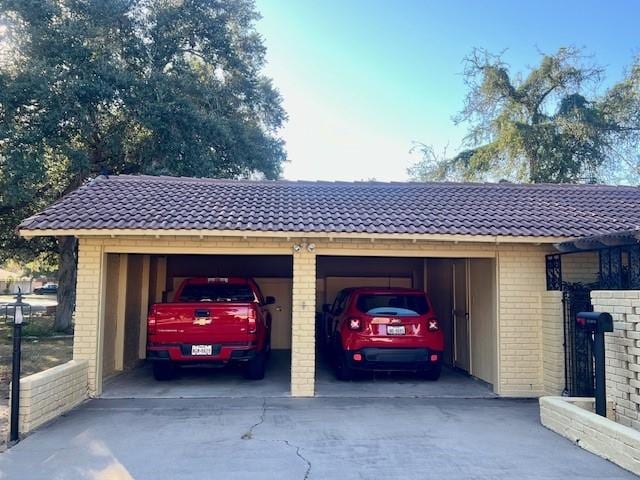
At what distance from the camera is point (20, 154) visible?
15.3 m

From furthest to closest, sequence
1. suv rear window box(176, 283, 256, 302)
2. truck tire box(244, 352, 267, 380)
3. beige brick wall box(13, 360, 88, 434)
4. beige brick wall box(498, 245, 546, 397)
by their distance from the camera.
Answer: suv rear window box(176, 283, 256, 302), truck tire box(244, 352, 267, 380), beige brick wall box(498, 245, 546, 397), beige brick wall box(13, 360, 88, 434)

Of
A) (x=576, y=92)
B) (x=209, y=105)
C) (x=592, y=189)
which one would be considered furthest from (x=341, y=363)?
(x=576, y=92)

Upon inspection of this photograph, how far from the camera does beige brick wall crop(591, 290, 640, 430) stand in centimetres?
563

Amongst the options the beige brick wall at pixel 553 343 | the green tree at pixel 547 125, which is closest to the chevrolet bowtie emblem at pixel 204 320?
the beige brick wall at pixel 553 343

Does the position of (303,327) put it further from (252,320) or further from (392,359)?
(392,359)

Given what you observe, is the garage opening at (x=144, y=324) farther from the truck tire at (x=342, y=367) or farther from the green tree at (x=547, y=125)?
the green tree at (x=547, y=125)

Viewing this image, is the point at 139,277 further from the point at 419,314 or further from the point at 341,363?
the point at 419,314

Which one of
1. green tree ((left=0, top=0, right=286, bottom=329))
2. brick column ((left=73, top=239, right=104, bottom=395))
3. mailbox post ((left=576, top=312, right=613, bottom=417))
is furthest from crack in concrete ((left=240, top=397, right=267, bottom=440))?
green tree ((left=0, top=0, right=286, bottom=329))

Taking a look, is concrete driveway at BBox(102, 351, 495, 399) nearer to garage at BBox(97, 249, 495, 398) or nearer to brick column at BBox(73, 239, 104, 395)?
garage at BBox(97, 249, 495, 398)

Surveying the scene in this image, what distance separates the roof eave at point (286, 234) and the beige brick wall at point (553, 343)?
95 cm

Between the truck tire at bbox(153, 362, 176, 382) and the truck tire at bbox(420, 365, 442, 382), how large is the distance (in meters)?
4.48

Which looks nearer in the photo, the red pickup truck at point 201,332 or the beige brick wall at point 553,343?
the beige brick wall at point 553,343

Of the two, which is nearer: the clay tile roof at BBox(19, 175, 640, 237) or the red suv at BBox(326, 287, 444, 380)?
the clay tile roof at BBox(19, 175, 640, 237)

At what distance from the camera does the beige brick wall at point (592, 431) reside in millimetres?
4874
